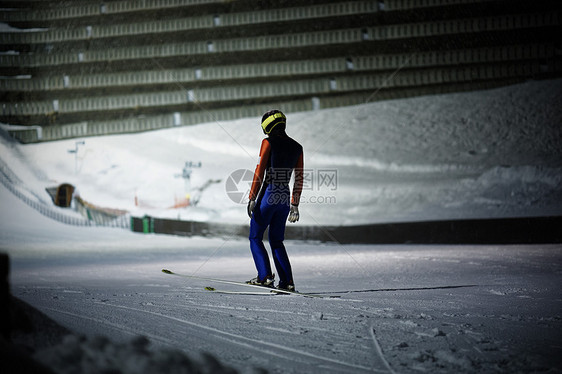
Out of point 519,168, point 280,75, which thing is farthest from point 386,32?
point 519,168

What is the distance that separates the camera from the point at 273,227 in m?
4.55

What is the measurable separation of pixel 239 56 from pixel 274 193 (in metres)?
14.9

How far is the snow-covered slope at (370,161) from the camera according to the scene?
13000 millimetres

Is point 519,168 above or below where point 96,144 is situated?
below

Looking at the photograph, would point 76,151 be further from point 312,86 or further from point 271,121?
point 271,121

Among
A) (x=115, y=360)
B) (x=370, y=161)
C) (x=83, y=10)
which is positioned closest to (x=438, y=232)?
(x=370, y=161)

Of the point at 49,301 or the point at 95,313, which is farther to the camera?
the point at 49,301

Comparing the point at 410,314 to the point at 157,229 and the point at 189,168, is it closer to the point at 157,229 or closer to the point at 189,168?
the point at 157,229

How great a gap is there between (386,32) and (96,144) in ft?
35.3

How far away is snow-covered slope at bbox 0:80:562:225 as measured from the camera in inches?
512

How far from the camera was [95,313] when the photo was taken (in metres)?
3.42

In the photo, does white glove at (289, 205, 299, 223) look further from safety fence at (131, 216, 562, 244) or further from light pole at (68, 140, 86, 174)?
light pole at (68, 140, 86, 174)

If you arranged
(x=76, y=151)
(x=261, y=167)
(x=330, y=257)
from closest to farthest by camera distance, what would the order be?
(x=261, y=167) < (x=330, y=257) < (x=76, y=151)

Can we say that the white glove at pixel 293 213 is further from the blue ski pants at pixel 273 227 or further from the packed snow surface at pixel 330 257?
the packed snow surface at pixel 330 257
